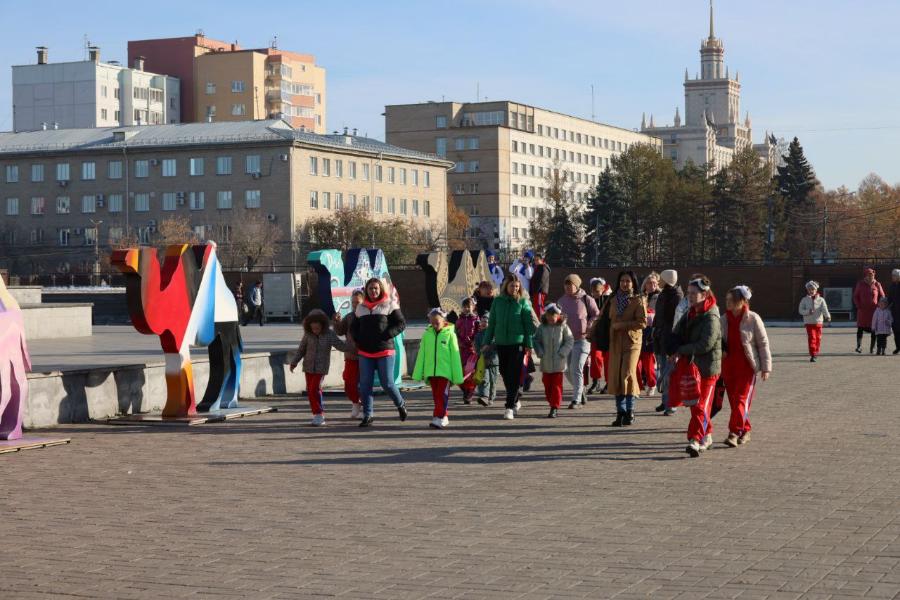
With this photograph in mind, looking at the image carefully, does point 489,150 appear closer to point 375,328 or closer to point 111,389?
point 111,389

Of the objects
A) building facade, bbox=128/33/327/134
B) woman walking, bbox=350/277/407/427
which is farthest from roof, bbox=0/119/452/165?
woman walking, bbox=350/277/407/427

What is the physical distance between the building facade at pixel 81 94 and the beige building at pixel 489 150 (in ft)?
83.7

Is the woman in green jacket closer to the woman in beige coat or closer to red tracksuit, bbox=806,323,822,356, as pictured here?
the woman in beige coat

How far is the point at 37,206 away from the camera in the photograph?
9788 cm

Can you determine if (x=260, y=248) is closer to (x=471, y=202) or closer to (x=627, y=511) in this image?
(x=471, y=202)

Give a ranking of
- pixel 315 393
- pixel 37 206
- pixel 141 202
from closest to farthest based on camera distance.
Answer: pixel 315 393
pixel 141 202
pixel 37 206

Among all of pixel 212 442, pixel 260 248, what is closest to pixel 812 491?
pixel 212 442

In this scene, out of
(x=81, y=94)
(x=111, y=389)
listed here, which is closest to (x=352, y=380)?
(x=111, y=389)

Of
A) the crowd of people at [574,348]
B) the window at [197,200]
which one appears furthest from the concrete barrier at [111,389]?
the window at [197,200]

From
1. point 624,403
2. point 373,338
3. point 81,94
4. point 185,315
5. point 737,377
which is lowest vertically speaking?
point 624,403

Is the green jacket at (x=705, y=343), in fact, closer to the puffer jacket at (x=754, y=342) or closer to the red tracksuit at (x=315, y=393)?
the puffer jacket at (x=754, y=342)

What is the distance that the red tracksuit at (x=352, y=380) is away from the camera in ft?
56.1

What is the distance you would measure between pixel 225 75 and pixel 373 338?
119924mm

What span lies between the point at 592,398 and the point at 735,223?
70.1 meters
